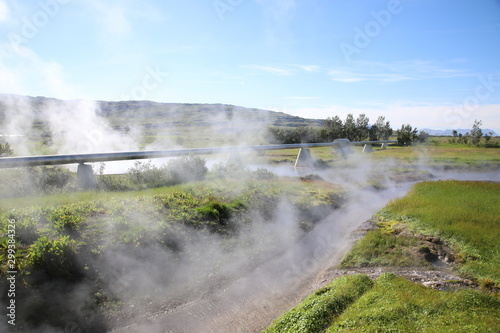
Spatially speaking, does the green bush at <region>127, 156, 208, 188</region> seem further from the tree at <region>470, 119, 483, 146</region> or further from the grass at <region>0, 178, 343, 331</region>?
the tree at <region>470, 119, 483, 146</region>

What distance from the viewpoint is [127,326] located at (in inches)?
294

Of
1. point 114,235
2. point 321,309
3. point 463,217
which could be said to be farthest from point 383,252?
point 114,235

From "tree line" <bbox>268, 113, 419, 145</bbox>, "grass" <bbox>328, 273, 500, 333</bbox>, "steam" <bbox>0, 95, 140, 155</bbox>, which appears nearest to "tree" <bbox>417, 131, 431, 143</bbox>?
"tree line" <bbox>268, 113, 419, 145</bbox>

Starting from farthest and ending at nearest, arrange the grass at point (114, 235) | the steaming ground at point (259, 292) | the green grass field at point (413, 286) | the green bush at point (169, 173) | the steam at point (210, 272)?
the green bush at point (169, 173), the grass at point (114, 235), the steam at point (210, 272), the steaming ground at point (259, 292), the green grass field at point (413, 286)

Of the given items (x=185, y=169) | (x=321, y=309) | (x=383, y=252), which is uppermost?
(x=185, y=169)

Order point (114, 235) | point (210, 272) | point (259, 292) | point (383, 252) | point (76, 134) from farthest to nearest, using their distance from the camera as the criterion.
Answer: point (76, 134) → point (383, 252) → point (114, 235) → point (210, 272) → point (259, 292)

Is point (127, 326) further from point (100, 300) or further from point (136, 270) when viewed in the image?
point (136, 270)

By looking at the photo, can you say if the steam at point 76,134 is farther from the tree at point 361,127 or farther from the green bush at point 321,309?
the tree at point 361,127

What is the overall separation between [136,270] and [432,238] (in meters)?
12.8

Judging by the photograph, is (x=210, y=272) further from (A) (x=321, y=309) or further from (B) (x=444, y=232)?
(B) (x=444, y=232)

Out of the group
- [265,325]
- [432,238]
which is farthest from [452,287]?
[265,325]

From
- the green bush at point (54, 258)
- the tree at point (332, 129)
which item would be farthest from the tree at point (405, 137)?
the green bush at point (54, 258)

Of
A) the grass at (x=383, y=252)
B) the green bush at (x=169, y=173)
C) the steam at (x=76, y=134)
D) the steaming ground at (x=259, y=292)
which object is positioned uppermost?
the steam at (x=76, y=134)

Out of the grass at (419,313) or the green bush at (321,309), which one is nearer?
the grass at (419,313)
